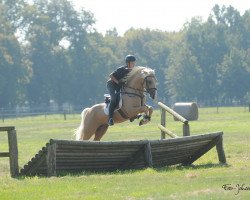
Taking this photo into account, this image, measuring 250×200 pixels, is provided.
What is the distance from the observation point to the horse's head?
64.3 feet

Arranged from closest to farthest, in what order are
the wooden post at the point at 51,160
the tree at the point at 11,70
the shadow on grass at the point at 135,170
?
the wooden post at the point at 51,160 < the shadow on grass at the point at 135,170 < the tree at the point at 11,70

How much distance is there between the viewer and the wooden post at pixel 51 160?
612 inches

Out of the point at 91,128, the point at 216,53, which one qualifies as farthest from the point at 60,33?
the point at 91,128

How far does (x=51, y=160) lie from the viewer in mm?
15680

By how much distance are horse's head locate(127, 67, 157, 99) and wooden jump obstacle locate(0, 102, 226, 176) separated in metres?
1.82

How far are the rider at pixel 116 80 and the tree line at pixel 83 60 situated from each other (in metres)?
89.8

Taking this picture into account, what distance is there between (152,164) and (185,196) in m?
5.29

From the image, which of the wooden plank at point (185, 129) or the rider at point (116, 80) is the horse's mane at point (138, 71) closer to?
the rider at point (116, 80)

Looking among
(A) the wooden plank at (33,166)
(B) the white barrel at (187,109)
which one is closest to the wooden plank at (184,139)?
(A) the wooden plank at (33,166)

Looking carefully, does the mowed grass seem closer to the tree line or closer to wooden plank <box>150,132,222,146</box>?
wooden plank <box>150,132,222,146</box>

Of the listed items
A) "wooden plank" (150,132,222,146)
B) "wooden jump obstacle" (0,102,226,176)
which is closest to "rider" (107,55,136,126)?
"wooden jump obstacle" (0,102,226,176)

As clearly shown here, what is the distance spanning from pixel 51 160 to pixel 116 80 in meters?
4.81

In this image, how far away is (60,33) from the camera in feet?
448

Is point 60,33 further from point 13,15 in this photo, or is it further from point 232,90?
point 232,90
